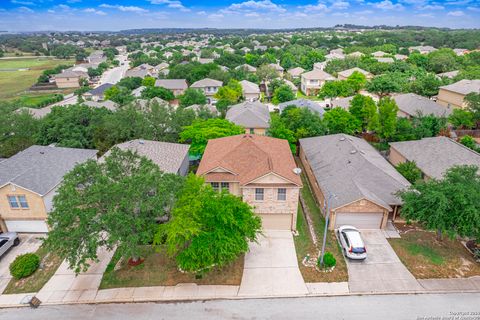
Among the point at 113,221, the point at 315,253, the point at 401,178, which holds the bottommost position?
the point at 315,253

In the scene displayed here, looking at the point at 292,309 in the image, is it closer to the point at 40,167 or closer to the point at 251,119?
the point at 40,167

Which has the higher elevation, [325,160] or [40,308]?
[325,160]

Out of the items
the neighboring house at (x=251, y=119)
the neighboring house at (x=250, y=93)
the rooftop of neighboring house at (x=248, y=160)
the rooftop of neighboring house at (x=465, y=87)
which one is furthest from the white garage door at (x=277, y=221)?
the neighboring house at (x=250, y=93)

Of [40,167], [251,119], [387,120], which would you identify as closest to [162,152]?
[40,167]

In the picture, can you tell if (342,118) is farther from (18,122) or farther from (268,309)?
(18,122)

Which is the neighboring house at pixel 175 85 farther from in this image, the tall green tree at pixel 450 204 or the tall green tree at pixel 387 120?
the tall green tree at pixel 450 204

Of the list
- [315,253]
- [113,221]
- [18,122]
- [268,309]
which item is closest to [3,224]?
[113,221]

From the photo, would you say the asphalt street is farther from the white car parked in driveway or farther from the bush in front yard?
the white car parked in driveway
